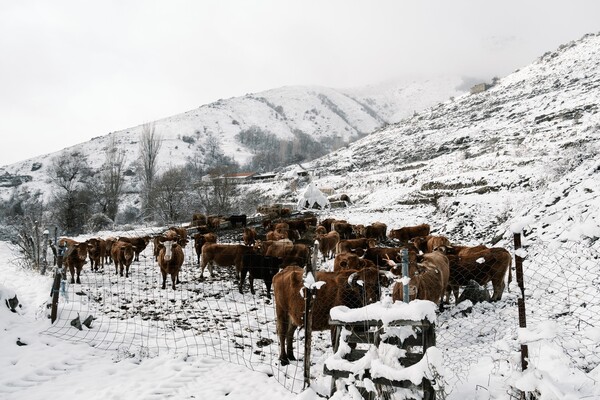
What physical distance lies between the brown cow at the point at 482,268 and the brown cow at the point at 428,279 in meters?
0.47

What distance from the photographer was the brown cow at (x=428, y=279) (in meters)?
6.55

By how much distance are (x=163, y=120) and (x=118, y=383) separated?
553ft

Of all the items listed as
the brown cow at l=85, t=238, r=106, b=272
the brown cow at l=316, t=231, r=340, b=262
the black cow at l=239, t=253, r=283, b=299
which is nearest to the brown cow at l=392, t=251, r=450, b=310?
the black cow at l=239, t=253, r=283, b=299

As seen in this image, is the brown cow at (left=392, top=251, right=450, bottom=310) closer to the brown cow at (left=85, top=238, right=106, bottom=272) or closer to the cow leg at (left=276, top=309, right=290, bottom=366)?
the cow leg at (left=276, top=309, right=290, bottom=366)

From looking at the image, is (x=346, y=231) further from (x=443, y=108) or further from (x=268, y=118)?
(x=268, y=118)

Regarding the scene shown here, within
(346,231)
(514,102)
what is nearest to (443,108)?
(514,102)

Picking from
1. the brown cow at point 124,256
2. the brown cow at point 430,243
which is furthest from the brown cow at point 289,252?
the brown cow at point 124,256

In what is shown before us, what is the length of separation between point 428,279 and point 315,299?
8.57 feet

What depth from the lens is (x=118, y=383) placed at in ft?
16.5

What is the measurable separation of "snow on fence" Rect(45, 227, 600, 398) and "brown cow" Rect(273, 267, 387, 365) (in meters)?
0.45

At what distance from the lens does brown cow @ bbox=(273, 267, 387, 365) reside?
5.77 metres

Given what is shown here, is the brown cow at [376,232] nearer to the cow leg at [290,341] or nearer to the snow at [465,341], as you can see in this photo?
the snow at [465,341]

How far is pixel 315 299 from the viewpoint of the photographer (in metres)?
5.74

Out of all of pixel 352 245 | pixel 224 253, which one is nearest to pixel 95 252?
pixel 224 253
